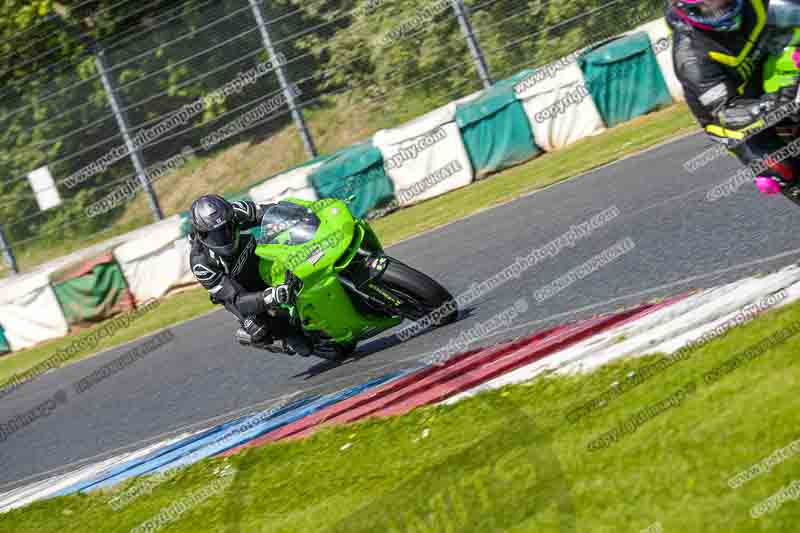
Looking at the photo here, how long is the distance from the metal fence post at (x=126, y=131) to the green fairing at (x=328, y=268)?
9493mm

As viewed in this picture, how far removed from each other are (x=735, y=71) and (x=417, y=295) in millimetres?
3052

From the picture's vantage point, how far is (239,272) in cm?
862

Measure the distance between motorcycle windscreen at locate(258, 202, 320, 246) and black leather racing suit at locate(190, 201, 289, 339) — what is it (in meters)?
0.29

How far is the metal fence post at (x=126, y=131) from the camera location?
57.9 ft

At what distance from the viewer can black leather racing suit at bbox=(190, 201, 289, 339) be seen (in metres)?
8.53

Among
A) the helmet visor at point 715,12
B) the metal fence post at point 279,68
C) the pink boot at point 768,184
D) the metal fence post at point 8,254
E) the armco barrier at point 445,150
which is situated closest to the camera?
the helmet visor at point 715,12

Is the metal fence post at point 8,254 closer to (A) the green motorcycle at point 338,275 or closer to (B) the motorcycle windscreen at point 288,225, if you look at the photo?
(A) the green motorcycle at point 338,275

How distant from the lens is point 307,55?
1756 cm

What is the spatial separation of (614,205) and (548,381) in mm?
4762

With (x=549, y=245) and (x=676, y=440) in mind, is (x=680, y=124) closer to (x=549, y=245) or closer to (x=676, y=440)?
(x=549, y=245)

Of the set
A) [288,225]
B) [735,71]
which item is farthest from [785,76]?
[288,225]

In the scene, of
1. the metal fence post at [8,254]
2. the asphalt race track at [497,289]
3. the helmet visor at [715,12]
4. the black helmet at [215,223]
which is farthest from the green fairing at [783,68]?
the metal fence post at [8,254]

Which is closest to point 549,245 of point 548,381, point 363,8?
point 548,381

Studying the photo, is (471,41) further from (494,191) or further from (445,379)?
(445,379)
